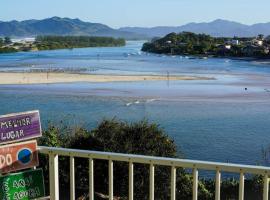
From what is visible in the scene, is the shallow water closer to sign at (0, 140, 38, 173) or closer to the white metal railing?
the white metal railing

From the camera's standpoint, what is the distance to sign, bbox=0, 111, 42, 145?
3.64 m

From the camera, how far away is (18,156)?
374 cm

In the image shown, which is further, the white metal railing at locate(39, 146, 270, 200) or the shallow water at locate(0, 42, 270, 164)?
the shallow water at locate(0, 42, 270, 164)

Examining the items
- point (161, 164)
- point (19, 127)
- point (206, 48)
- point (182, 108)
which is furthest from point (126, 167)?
point (206, 48)

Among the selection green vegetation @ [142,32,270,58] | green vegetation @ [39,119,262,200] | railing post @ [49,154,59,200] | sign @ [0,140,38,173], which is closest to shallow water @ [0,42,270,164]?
green vegetation @ [39,119,262,200]

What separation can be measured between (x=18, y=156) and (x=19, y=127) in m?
0.20

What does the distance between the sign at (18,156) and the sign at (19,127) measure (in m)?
0.05

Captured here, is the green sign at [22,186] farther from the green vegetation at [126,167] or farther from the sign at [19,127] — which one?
the green vegetation at [126,167]

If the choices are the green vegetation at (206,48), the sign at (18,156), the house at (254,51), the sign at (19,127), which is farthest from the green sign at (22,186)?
the house at (254,51)

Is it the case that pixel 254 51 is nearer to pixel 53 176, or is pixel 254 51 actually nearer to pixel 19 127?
pixel 53 176

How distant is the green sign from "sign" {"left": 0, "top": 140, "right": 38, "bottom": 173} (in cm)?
6

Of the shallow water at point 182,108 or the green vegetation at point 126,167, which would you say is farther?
the shallow water at point 182,108

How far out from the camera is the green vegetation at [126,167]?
8.09 metres

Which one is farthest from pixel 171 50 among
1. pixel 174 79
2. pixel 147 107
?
pixel 147 107
